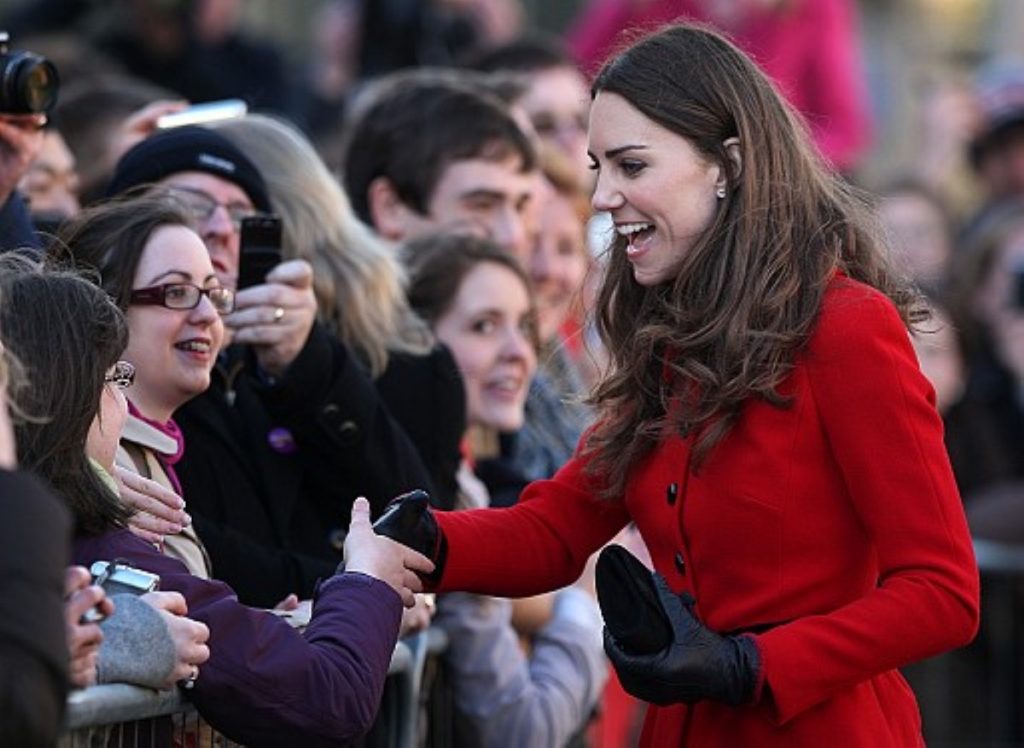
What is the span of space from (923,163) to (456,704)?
8011 mm

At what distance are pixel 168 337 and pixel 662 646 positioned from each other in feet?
3.94

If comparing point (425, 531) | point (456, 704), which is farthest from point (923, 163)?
point (425, 531)

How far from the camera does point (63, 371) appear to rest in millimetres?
3814

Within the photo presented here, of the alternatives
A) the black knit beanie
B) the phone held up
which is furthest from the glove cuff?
the black knit beanie

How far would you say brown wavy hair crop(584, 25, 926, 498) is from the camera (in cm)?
425

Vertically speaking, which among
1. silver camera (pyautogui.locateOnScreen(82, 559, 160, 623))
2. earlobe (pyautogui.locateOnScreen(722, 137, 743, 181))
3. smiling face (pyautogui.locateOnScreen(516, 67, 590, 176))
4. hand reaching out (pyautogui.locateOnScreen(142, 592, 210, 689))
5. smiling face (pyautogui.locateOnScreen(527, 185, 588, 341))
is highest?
earlobe (pyautogui.locateOnScreen(722, 137, 743, 181))

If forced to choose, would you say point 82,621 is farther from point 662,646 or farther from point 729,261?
point 729,261

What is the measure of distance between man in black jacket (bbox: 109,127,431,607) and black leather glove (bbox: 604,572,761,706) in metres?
1.11

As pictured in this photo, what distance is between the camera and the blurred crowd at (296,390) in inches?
150

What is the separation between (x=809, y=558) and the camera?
13.8ft

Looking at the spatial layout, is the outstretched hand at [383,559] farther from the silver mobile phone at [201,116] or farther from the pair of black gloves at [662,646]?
the silver mobile phone at [201,116]

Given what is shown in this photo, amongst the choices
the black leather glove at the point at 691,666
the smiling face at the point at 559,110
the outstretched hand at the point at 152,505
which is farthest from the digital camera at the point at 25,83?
the smiling face at the point at 559,110

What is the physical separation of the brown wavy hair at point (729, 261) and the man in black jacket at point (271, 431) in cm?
74

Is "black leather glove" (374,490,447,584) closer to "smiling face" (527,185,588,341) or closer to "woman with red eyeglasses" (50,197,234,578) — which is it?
"woman with red eyeglasses" (50,197,234,578)
